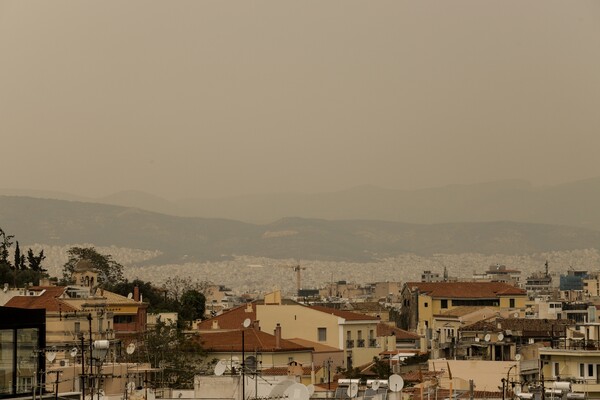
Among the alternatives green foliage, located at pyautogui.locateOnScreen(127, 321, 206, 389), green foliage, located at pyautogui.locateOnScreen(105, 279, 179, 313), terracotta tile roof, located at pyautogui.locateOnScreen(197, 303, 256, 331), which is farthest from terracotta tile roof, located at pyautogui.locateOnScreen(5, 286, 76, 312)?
green foliage, located at pyautogui.locateOnScreen(105, 279, 179, 313)

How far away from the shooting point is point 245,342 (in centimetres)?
4562

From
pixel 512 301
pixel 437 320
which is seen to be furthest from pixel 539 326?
pixel 512 301

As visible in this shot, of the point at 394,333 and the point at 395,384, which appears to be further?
the point at 394,333

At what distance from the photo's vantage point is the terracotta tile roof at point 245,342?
150 ft

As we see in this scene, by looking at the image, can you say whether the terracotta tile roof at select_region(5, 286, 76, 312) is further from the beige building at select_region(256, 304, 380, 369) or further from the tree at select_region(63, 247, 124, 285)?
the tree at select_region(63, 247, 124, 285)

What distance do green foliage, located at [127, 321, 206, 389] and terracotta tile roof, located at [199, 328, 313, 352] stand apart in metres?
0.51

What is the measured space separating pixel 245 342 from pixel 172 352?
9.14 ft

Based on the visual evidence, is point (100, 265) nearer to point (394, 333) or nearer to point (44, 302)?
point (394, 333)

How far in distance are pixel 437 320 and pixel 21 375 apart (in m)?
51.0

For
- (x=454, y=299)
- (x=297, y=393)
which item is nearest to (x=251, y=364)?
(x=297, y=393)

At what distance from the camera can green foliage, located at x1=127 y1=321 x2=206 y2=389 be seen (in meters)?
39.8

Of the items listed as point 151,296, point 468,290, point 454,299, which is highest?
point 468,290

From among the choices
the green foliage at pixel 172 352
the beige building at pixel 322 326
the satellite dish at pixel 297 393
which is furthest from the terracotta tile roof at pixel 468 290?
the satellite dish at pixel 297 393

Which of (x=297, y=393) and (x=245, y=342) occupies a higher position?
(x=245, y=342)
